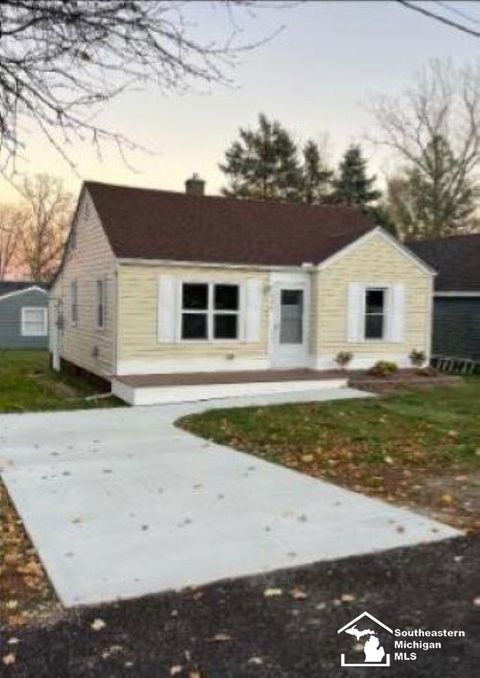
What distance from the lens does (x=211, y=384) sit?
44.5ft

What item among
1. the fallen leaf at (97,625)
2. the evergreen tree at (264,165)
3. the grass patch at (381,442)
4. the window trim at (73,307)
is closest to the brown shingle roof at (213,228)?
the window trim at (73,307)

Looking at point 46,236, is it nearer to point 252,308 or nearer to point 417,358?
point 252,308

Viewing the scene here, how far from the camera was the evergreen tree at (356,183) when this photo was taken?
133 feet

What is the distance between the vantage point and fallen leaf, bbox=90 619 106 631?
12.5 feet

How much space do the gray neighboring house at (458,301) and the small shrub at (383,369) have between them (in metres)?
5.35

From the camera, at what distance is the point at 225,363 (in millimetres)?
15578

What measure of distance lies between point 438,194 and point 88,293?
82.4 ft

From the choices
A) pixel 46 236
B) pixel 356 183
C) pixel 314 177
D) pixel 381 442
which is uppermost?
pixel 314 177

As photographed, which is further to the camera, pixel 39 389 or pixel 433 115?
pixel 433 115

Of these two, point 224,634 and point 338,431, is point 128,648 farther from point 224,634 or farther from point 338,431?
point 338,431

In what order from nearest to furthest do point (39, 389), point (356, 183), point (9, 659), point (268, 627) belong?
point (9, 659) → point (268, 627) → point (39, 389) → point (356, 183)

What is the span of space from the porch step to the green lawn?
46 centimetres

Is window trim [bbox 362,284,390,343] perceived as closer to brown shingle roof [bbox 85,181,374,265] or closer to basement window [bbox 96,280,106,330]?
brown shingle roof [bbox 85,181,374,265]

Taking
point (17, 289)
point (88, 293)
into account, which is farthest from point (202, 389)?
point (17, 289)
